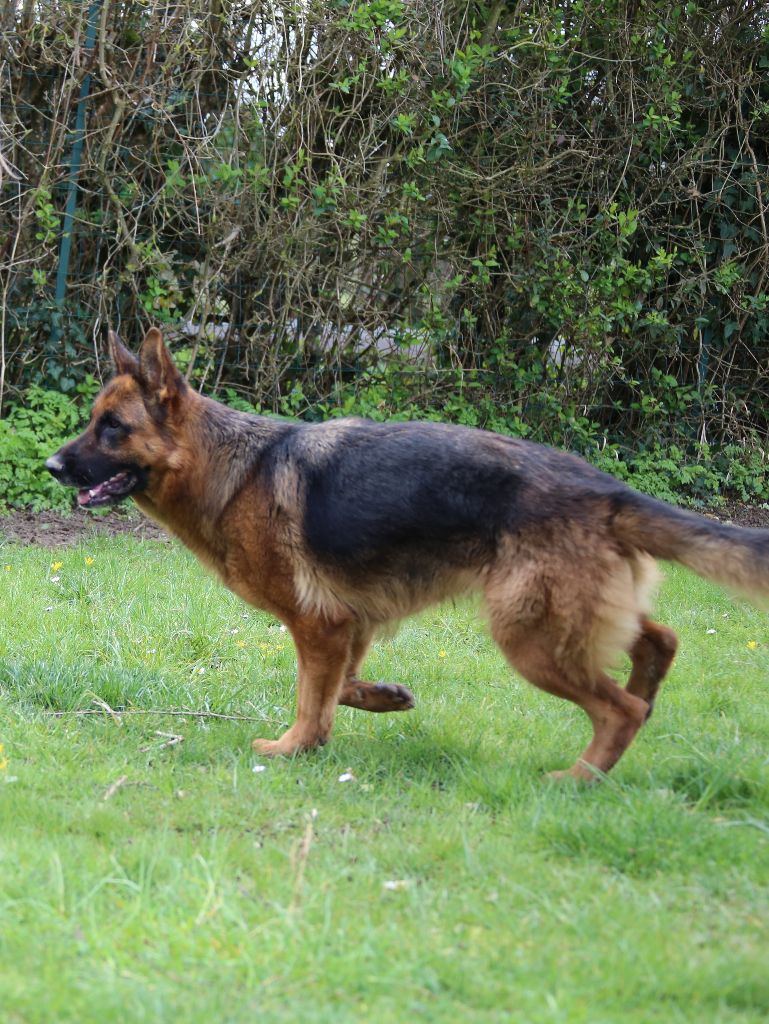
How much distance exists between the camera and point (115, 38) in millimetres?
9531

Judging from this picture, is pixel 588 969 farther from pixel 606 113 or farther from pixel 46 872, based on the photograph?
pixel 606 113

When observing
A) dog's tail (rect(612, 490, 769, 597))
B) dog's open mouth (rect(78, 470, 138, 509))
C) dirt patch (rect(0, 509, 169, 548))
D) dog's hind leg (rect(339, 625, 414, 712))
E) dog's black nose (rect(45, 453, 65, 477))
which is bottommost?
dirt patch (rect(0, 509, 169, 548))

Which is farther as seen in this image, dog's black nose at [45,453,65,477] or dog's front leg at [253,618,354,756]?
dog's black nose at [45,453,65,477]

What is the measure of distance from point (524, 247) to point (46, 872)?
8.95m

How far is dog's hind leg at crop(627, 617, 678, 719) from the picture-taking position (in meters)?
4.98

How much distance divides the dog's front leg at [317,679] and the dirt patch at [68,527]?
13.1ft

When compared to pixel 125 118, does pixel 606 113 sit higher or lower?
higher

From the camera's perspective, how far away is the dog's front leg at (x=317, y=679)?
500 cm

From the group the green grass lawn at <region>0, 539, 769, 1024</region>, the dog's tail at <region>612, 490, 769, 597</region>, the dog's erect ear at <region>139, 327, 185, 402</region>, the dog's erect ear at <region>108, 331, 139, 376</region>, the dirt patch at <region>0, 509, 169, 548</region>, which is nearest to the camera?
the green grass lawn at <region>0, 539, 769, 1024</region>

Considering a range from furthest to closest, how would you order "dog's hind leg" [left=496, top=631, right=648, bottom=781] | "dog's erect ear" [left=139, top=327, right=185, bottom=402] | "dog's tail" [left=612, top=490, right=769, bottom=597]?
"dog's erect ear" [left=139, top=327, right=185, bottom=402]
"dog's hind leg" [left=496, top=631, right=648, bottom=781]
"dog's tail" [left=612, top=490, right=769, bottom=597]

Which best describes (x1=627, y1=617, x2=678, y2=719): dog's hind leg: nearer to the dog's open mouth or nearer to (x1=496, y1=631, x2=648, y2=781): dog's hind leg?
(x1=496, y1=631, x2=648, y2=781): dog's hind leg

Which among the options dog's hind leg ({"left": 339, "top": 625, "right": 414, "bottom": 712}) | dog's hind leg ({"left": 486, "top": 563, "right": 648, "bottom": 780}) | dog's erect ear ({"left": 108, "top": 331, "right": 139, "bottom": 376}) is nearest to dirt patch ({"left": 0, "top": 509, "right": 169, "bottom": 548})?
dog's erect ear ({"left": 108, "top": 331, "right": 139, "bottom": 376})

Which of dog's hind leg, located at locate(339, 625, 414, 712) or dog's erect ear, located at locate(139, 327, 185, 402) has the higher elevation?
dog's erect ear, located at locate(139, 327, 185, 402)

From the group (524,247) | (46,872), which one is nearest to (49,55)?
(524,247)
